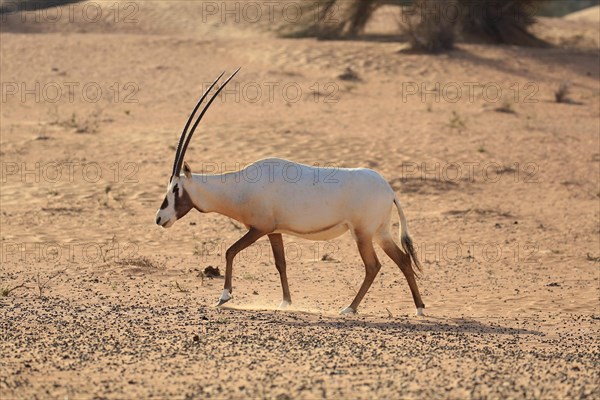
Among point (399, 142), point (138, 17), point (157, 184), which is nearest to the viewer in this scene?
point (157, 184)

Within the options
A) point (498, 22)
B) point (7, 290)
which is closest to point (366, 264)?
point (7, 290)

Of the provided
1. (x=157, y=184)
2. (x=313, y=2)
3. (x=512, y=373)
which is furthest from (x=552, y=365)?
(x=313, y=2)

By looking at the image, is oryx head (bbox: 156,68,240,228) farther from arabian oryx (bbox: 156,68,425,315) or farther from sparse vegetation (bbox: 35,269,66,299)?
sparse vegetation (bbox: 35,269,66,299)

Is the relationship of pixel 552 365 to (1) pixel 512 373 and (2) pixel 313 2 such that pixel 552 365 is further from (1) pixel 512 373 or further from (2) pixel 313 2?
(2) pixel 313 2

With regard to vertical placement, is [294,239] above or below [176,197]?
below

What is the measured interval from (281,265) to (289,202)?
0.57 m

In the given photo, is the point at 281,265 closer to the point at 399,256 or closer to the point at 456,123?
the point at 399,256

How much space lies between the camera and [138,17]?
28.8 m

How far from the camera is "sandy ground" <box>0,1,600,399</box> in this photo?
591cm

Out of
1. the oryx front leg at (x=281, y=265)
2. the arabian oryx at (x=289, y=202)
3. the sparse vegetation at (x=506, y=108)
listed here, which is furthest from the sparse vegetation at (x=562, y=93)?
the oryx front leg at (x=281, y=265)

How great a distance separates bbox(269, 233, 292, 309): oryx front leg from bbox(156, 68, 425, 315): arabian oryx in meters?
0.01

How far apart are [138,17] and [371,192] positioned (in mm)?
21972

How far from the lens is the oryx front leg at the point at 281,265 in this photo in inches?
319

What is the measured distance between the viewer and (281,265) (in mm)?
8172
